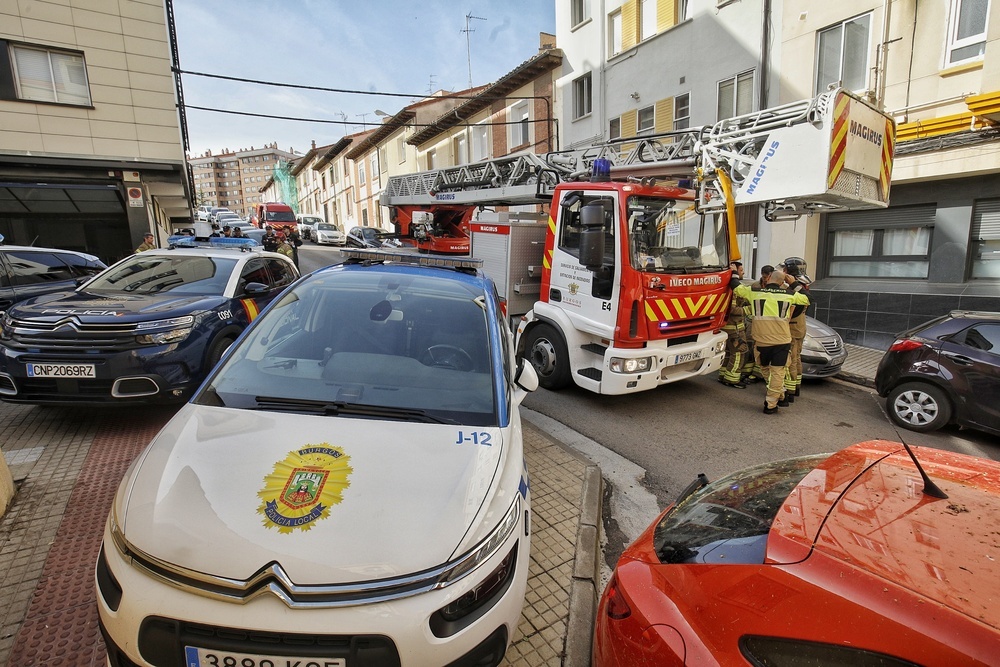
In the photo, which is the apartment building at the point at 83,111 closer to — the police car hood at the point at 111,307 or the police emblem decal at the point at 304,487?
the police car hood at the point at 111,307

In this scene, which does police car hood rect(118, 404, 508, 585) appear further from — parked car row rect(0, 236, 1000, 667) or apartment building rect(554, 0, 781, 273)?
apartment building rect(554, 0, 781, 273)

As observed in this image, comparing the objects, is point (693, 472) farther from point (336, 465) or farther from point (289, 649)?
point (289, 649)

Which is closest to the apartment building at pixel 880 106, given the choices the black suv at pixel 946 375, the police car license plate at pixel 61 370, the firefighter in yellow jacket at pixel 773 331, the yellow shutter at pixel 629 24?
the yellow shutter at pixel 629 24

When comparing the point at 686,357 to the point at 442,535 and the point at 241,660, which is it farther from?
the point at 241,660

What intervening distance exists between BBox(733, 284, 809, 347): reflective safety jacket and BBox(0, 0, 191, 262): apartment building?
48.0 feet

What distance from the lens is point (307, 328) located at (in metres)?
3.08

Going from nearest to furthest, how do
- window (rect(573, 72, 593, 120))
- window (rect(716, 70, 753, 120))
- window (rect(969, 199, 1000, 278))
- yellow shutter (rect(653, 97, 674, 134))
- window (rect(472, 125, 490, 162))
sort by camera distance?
window (rect(969, 199, 1000, 278)), window (rect(716, 70, 753, 120)), yellow shutter (rect(653, 97, 674, 134)), window (rect(573, 72, 593, 120)), window (rect(472, 125, 490, 162))

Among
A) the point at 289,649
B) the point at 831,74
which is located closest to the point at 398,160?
the point at 831,74

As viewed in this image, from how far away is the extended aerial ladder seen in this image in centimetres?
506

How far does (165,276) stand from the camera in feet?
17.8

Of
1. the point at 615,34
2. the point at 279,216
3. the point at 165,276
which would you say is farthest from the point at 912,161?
the point at 279,216

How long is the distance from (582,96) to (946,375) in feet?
48.4

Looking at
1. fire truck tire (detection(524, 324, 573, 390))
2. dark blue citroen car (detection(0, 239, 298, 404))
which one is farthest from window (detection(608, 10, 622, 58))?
dark blue citroen car (detection(0, 239, 298, 404))

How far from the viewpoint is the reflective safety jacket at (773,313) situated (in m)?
6.12
